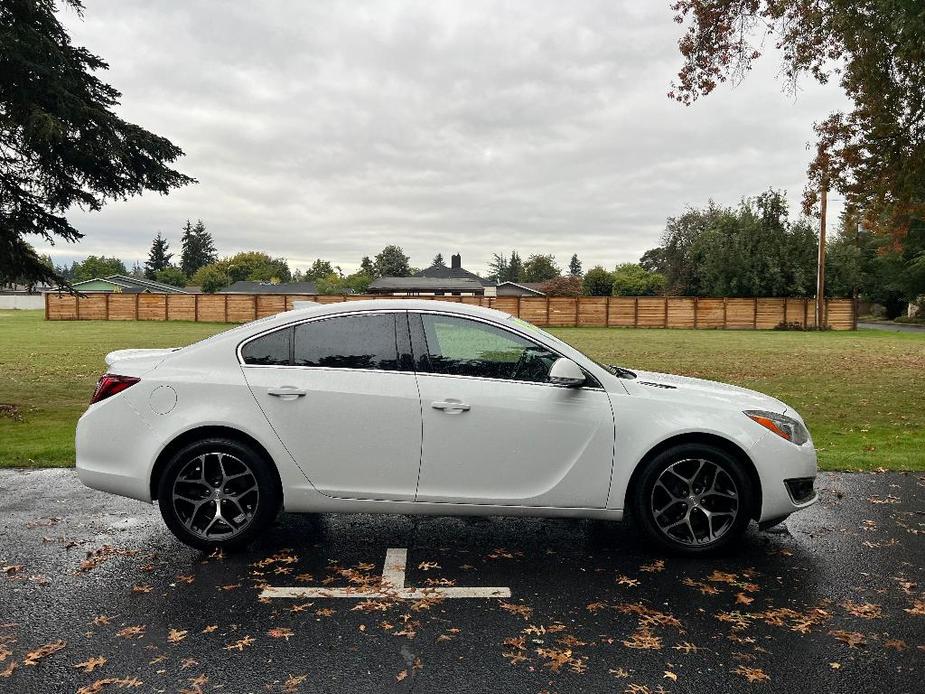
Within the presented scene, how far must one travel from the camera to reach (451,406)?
14.0 ft

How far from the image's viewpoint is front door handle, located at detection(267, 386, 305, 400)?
4.33m

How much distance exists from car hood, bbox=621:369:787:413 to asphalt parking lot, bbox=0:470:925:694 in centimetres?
98

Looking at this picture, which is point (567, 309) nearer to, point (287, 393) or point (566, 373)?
point (566, 373)

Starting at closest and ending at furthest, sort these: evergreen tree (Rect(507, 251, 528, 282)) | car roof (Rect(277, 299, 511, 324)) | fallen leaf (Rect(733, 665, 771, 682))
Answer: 1. fallen leaf (Rect(733, 665, 771, 682))
2. car roof (Rect(277, 299, 511, 324))
3. evergreen tree (Rect(507, 251, 528, 282))

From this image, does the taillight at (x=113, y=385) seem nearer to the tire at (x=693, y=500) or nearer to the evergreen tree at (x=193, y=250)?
the tire at (x=693, y=500)

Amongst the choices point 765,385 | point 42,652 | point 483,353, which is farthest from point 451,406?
point 765,385

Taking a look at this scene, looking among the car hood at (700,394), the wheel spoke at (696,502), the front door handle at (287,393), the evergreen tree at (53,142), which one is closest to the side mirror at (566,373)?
the car hood at (700,394)

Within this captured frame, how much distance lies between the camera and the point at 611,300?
1885 inches

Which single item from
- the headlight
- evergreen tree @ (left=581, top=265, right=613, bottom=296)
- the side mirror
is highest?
evergreen tree @ (left=581, top=265, right=613, bottom=296)

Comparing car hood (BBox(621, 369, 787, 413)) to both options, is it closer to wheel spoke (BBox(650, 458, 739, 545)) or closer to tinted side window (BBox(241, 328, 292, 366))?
wheel spoke (BBox(650, 458, 739, 545))

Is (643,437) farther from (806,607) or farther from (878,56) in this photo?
(878,56)

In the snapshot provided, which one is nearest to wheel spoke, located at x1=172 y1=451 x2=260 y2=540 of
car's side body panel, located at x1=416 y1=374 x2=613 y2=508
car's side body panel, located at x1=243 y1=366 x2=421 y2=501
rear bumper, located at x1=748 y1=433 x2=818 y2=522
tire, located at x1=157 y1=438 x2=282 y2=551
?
tire, located at x1=157 y1=438 x2=282 y2=551

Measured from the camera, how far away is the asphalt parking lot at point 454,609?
2.95 m

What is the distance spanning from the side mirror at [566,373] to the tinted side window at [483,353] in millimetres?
142
